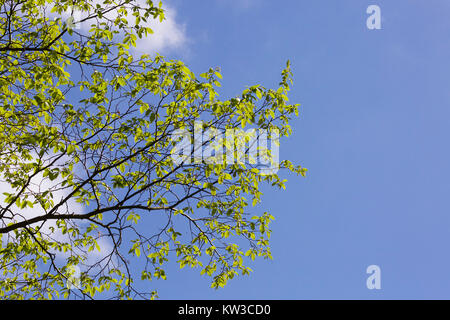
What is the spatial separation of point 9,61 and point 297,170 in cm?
648

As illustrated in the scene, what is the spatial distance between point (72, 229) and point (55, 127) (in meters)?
2.79

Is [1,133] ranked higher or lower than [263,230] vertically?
higher

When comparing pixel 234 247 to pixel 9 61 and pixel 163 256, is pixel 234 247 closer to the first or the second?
pixel 163 256

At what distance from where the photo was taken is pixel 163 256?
27.9 feet

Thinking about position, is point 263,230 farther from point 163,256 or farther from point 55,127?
point 55,127

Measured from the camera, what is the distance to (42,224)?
805 cm
